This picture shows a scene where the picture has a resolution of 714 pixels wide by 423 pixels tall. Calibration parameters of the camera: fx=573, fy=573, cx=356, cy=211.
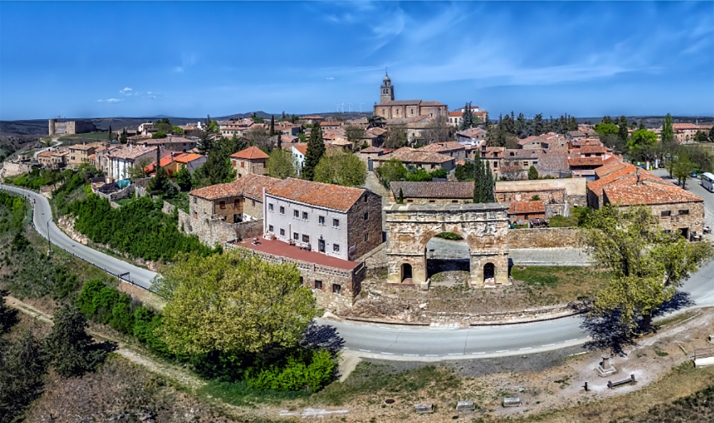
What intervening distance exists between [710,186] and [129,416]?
59.5m

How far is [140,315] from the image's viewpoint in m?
38.2

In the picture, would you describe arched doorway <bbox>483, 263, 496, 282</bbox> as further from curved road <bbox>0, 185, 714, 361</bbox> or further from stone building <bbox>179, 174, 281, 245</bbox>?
stone building <bbox>179, 174, 281, 245</bbox>

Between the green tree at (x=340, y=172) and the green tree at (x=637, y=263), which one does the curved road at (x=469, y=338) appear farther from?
the green tree at (x=340, y=172)

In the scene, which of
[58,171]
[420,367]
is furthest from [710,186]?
[58,171]

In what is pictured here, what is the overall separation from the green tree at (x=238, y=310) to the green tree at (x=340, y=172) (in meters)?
25.5

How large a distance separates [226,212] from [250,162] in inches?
663

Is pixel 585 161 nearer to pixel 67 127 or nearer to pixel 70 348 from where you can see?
pixel 70 348

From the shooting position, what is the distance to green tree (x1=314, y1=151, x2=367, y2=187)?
56625mm

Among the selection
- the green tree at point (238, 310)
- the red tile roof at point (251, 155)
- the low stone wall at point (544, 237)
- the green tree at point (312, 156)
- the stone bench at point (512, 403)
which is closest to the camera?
the stone bench at point (512, 403)

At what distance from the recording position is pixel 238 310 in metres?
28.5

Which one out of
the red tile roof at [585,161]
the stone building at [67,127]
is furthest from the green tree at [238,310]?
the stone building at [67,127]

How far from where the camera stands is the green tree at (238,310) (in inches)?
1110

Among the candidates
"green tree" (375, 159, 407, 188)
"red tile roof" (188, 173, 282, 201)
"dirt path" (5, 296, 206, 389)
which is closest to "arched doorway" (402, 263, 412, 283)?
"dirt path" (5, 296, 206, 389)

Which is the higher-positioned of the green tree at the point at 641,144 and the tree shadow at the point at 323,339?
the green tree at the point at 641,144
